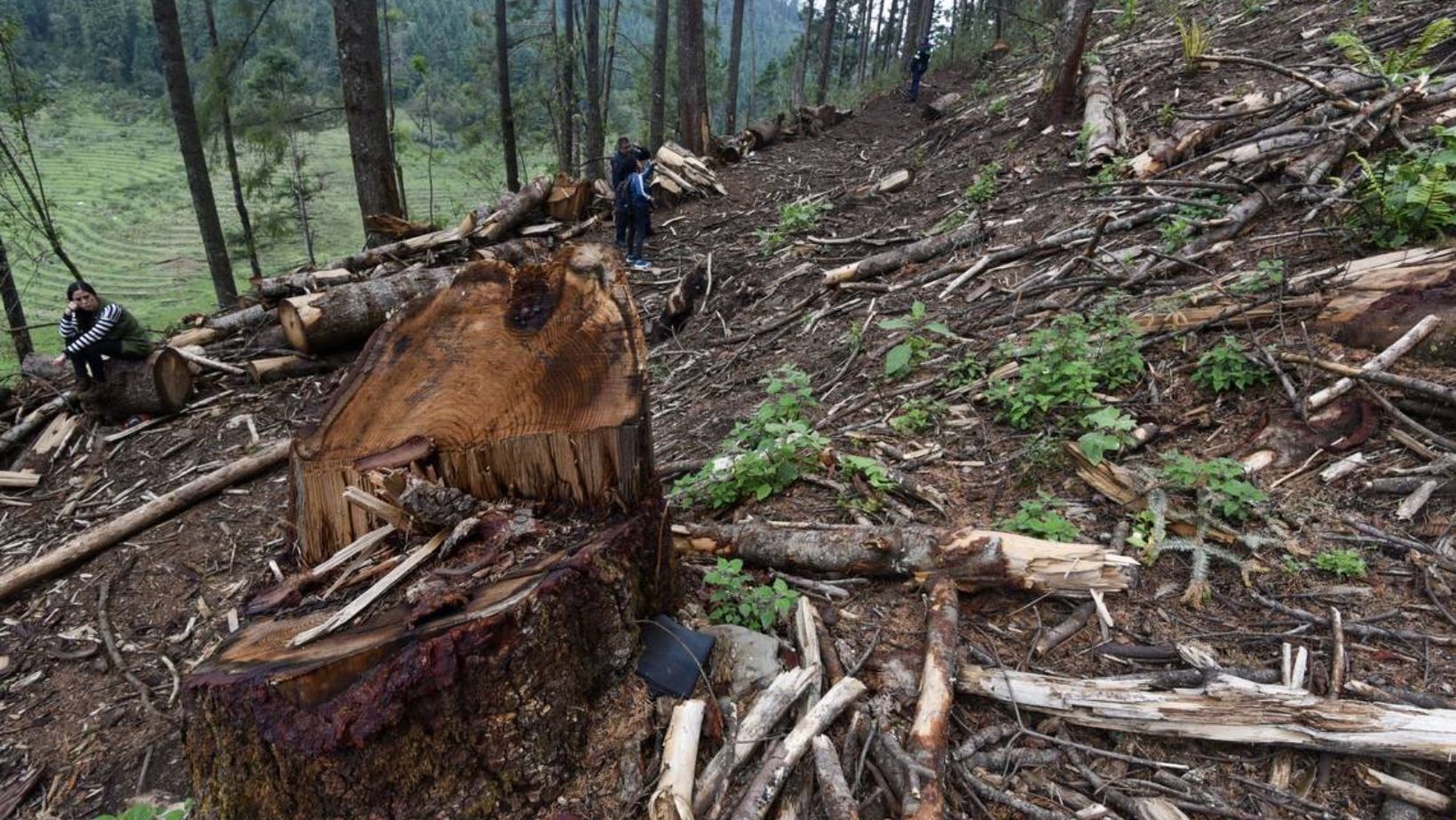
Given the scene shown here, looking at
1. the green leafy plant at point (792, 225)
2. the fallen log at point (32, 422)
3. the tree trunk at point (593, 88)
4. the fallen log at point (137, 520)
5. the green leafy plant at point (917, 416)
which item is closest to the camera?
the green leafy plant at point (917, 416)

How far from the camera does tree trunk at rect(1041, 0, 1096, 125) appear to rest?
8352 millimetres

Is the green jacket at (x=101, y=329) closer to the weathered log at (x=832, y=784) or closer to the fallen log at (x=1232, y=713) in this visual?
the weathered log at (x=832, y=784)

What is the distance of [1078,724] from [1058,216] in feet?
17.2

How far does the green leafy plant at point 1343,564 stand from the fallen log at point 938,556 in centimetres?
67

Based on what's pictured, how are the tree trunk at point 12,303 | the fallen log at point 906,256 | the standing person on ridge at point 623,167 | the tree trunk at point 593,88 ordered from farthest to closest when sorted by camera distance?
the tree trunk at point 593,88
the tree trunk at point 12,303
the standing person on ridge at point 623,167
the fallen log at point 906,256

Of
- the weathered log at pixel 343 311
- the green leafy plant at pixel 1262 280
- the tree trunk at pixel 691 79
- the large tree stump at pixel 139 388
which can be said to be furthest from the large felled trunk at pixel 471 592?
the tree trunk at pixel 691 79

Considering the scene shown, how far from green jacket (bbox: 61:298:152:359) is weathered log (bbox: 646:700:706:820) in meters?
7.05

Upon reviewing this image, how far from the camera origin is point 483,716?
6.11 feet

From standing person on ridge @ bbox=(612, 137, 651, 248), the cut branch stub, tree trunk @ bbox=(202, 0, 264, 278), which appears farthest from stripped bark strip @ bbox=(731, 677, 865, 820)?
tree trunk @ bbox=(202, 0, 264, 278)

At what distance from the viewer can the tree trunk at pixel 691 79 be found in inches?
610

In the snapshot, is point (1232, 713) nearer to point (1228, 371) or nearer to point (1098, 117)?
point (1228, 371)

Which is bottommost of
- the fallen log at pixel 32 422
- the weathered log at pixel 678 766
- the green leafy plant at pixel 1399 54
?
the fallen log at pixel 32 422

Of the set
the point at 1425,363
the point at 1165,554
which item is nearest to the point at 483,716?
the point at 1165,554

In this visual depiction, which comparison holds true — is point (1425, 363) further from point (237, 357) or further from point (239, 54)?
point (239, 54)
